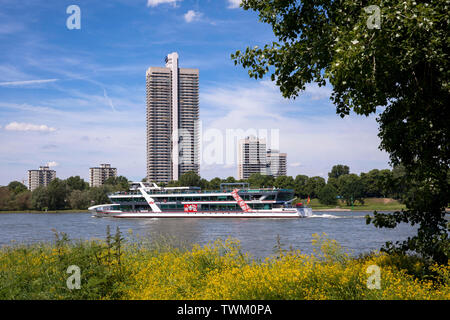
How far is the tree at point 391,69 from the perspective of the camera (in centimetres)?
635

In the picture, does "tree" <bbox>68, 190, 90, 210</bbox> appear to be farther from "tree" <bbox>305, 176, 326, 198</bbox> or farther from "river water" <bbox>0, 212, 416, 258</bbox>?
"tree" <bbox>305, 176, 326, 198</bbox>

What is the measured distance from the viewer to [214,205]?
209ft

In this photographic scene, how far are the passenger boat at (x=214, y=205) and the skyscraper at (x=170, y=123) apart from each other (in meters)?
96.0

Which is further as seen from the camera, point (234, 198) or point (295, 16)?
point (234, 198)

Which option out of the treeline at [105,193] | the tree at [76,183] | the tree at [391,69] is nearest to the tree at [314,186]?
the treeline at [105,193]

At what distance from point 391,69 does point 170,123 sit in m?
166

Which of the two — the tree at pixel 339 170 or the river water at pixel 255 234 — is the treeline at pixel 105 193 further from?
the river water at pixel 255 234

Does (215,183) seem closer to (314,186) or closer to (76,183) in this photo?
(314,186)

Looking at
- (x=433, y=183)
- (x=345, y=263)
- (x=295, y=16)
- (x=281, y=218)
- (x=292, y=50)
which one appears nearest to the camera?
(x=433, y=183)

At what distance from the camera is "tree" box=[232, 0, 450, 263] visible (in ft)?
20.8

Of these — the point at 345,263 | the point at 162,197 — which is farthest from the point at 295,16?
the point at 162,197

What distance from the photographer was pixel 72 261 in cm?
877
